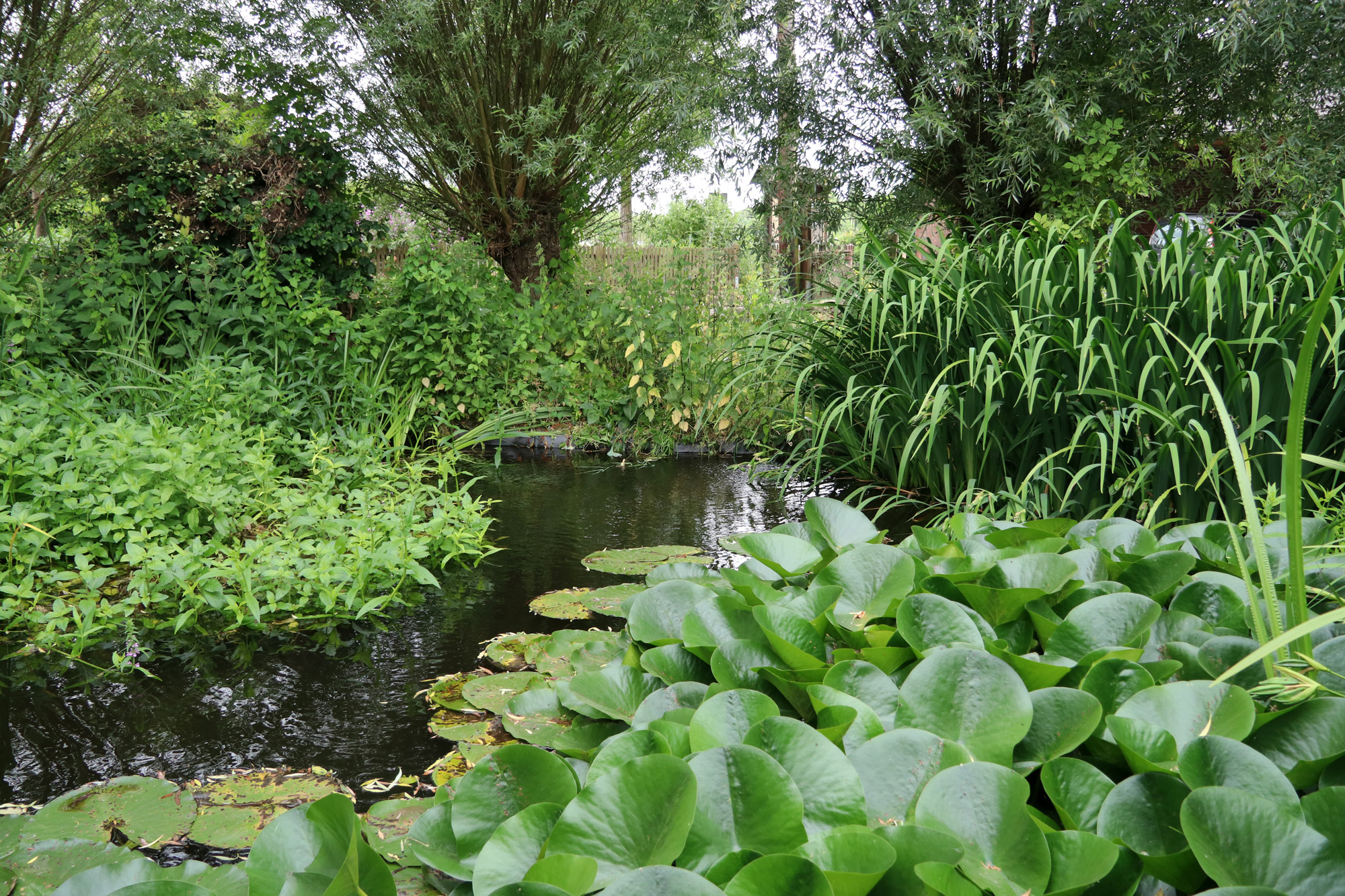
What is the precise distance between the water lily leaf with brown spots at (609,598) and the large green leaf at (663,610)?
0.73 meters

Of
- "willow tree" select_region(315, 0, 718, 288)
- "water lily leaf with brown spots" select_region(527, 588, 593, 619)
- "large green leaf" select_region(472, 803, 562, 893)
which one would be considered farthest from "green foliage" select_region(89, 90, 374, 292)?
"large green leaf" select_region(472, 803, 562, 893)

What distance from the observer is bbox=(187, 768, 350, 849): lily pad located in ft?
4.09

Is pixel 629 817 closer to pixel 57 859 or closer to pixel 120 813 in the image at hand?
pixel 57 859

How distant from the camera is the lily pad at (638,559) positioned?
2525 millimetres

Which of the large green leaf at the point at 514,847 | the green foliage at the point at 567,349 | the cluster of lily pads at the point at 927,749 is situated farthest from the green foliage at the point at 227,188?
the large green leaf at the point at 514,847

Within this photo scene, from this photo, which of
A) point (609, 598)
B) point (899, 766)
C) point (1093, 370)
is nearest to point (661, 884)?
point (899, 766)

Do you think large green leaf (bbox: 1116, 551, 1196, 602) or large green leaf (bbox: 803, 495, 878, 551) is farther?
large green leaf (bbox: 803, 495, 878, 551)

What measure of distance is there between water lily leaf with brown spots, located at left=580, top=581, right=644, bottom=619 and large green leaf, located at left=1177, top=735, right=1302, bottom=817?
1422 mm

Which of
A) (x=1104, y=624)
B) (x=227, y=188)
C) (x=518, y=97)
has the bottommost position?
(x=1104, y=624)

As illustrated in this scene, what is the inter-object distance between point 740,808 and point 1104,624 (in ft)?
2.01

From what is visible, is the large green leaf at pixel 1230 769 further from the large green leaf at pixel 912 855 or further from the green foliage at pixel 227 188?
the green foliage at pixel 227 188

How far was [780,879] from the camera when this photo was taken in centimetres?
65

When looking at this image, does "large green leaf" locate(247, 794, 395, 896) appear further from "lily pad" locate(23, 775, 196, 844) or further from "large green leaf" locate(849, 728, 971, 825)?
"lily pad" locate(23, 775, 196, 844)

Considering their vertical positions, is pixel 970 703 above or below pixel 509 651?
above
